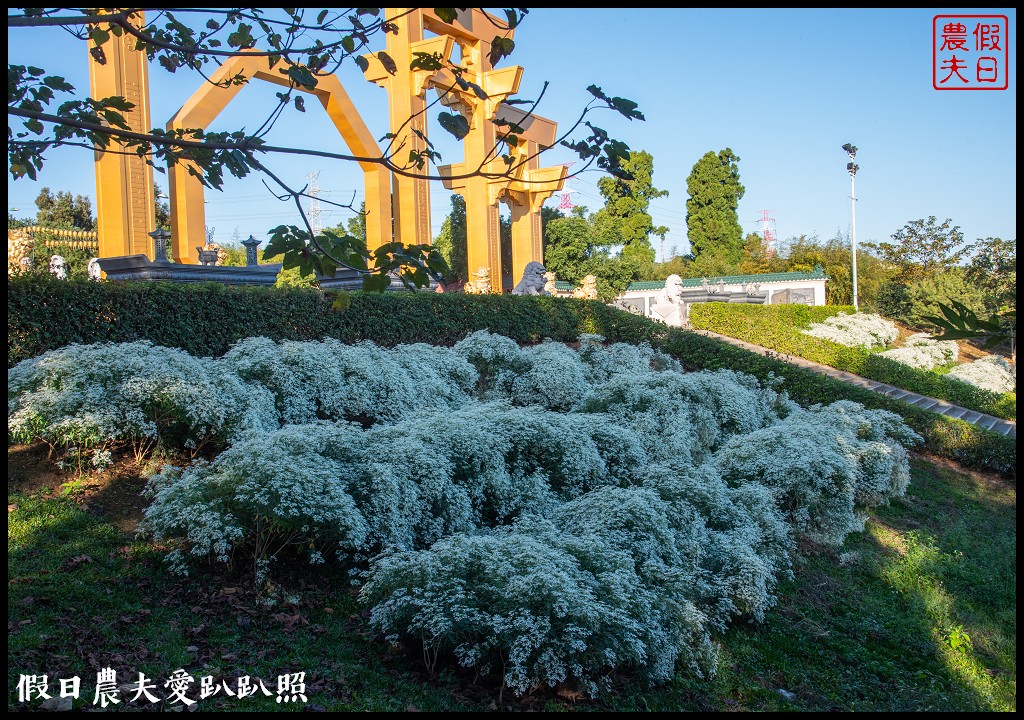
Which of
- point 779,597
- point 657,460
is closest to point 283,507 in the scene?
point 779,597

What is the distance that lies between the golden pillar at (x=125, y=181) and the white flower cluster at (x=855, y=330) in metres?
15.8

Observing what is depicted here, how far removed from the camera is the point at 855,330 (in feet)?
69.5

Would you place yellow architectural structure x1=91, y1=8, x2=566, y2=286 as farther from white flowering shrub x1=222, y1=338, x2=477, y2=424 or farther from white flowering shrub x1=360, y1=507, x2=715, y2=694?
white flowering shrub x1=360, y1=507, x2=715, y2=694

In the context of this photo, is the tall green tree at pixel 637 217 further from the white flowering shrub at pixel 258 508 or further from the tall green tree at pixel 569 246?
the white flowering shrub at pixel 258 508

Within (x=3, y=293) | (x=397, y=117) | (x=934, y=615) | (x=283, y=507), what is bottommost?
(x=934, y=615)

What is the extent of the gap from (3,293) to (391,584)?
2.08 metres

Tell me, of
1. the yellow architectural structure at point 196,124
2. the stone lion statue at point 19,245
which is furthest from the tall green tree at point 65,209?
the yellow architectural structure at point 196,124

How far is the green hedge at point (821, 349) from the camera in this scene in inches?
574

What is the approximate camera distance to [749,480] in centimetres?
633

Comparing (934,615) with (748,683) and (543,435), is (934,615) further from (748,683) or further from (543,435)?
(543,435)

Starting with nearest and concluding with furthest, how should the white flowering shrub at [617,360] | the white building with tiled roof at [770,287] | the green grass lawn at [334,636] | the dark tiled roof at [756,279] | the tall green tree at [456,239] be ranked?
the green grass lawn at [334,636]
the white flowering shrub at [617,360]
the white building with tiled roof at [770,287]
the dark tiled roof at [756,279]
the tall green tree at [456,239]

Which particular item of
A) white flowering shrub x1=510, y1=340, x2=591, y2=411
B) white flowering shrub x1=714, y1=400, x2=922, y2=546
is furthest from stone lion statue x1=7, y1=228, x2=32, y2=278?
white flowering shrub x1=714, y1=400, x2=922, y2=546

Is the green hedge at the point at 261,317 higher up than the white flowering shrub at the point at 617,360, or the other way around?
the green hedge at the point at 261,317

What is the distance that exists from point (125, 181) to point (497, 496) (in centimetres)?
1102
